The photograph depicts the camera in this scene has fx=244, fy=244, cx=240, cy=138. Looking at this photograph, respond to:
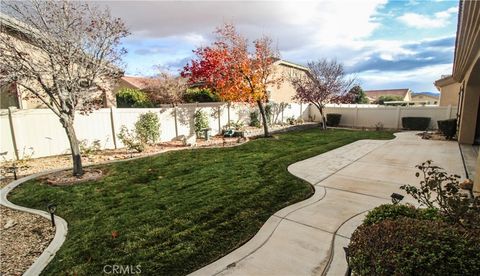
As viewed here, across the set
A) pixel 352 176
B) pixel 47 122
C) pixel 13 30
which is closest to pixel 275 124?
pixel 352 176

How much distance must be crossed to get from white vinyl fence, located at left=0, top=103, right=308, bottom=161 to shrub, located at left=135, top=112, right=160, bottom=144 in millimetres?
225

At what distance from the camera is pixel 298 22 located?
Answer: 1188 cm

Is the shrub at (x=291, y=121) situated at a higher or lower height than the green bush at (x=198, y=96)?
lower

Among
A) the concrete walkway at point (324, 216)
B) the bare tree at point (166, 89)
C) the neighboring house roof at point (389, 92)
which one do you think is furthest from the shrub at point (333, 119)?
the neighboring house roof at point (389, 92)

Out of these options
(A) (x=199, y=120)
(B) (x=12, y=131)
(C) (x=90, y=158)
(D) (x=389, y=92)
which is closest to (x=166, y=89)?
(A) (x=199, y=120)

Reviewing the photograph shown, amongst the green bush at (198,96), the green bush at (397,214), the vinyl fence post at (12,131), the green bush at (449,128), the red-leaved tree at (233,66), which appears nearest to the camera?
the green bush at (397,214)

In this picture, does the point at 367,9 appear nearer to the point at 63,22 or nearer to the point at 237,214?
the point at 237,214

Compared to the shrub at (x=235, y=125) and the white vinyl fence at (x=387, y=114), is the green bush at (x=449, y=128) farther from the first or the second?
the shrub at (x=235, y=125)

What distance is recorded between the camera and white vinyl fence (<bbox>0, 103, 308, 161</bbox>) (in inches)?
312

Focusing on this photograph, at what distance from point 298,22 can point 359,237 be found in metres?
11.6

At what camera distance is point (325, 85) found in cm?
1798

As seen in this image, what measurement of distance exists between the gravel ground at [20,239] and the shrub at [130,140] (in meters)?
5.10

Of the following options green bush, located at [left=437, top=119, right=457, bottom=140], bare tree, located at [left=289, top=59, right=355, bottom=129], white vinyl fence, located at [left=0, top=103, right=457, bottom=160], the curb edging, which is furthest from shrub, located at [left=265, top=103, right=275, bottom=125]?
the curb edging

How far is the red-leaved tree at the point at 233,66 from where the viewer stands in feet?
41.1
